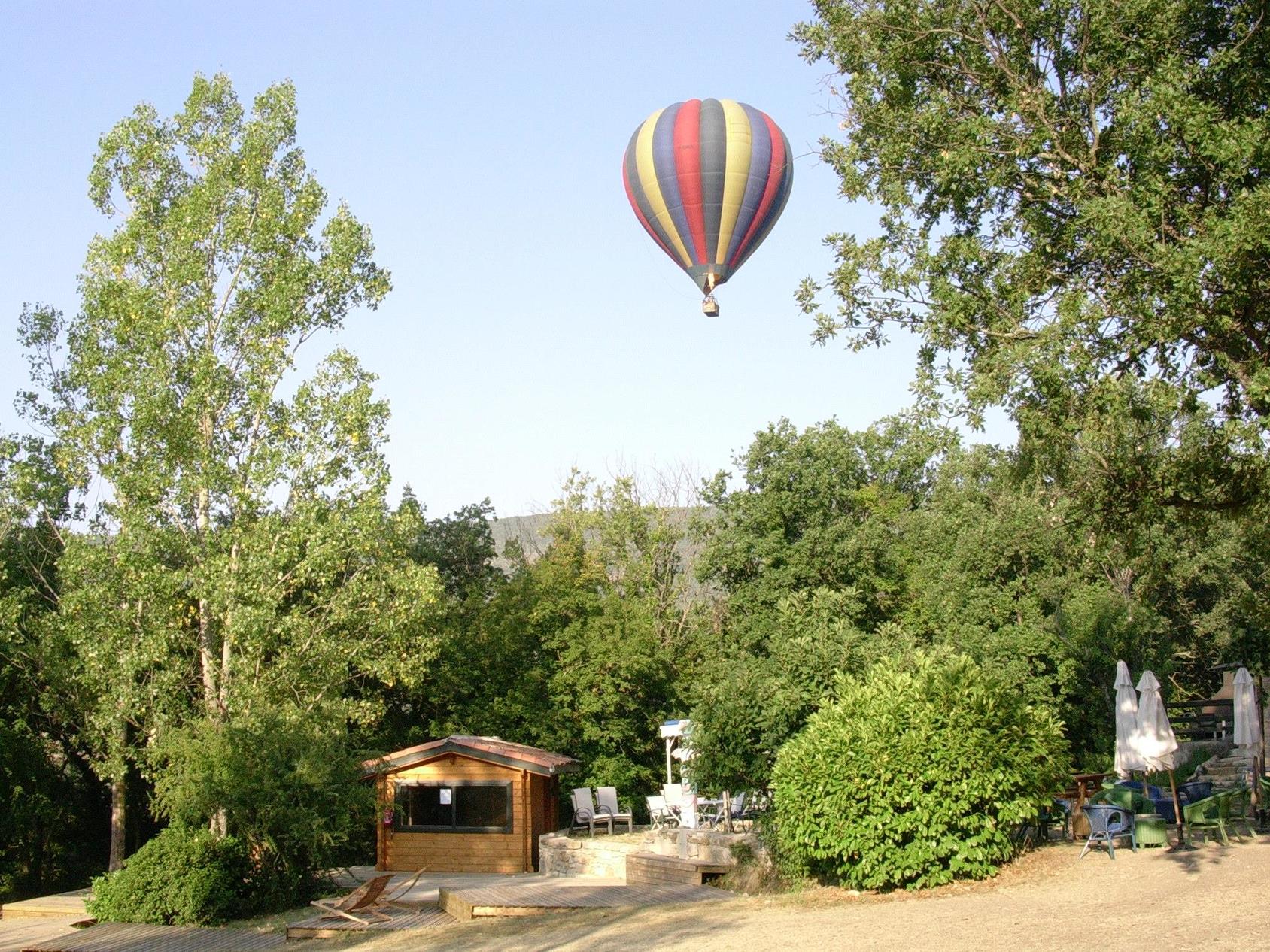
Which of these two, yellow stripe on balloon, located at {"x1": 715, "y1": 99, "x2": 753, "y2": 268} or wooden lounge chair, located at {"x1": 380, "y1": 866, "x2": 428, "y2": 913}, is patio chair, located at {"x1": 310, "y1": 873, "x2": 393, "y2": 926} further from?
yellow stripe on balloon, located at {"x1": 715, "y1": 99, "x2": 753, "y2": 268}

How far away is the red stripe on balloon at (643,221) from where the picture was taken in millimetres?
20016

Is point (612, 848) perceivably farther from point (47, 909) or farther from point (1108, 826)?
point (1108, 826)

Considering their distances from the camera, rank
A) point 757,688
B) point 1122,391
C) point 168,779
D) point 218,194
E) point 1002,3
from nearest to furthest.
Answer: point 1122,391 < point 1002,3 < point 757,688 < point 168,779 < point 218,194

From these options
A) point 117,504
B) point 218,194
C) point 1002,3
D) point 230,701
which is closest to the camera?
point 1002,3

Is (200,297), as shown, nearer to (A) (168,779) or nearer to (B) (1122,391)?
(A) (168,779)

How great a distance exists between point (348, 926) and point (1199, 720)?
24.2m

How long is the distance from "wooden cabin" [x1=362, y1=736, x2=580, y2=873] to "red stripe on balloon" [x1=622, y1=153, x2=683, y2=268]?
9494mm

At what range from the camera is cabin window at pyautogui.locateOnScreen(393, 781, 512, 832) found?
72.8ft

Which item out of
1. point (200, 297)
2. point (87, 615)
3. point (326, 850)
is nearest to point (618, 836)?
point (326, 850)

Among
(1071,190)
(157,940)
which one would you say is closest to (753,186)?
(1071,190)

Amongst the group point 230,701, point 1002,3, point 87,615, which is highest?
point 1002,3

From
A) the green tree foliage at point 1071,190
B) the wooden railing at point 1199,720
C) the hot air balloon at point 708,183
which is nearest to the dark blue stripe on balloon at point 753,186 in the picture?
the hot air balloon at point 708,183

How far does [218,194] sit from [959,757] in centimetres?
1827

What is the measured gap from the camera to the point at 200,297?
22859 mm
